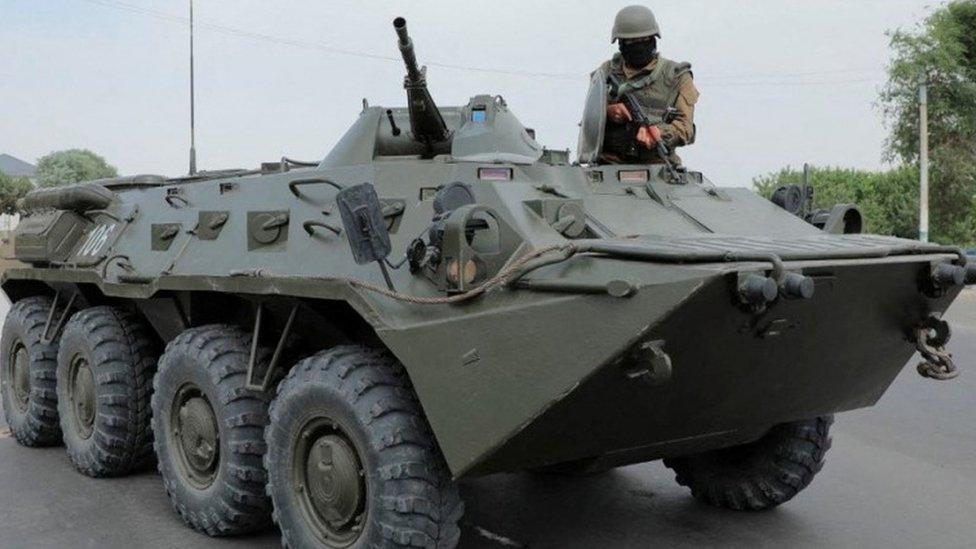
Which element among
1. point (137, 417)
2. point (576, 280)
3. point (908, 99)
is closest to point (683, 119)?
point (576, 280)

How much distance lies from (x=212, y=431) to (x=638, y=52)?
8.94 ft

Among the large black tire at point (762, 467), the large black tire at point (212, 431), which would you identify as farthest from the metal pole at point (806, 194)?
the large black tire at point (212, 431)

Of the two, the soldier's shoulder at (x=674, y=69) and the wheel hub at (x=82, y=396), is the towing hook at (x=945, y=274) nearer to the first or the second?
the soldier's shoulder at (x=674, y=69)

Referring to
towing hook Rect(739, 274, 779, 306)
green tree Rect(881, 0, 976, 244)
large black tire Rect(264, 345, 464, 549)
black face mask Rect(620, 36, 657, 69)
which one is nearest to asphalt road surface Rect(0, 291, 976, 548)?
large black tire Rect(264, 345, 464, 549)

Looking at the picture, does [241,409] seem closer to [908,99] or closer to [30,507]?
[30,507]

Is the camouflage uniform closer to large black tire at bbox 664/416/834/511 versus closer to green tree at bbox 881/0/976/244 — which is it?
large black tire at bbox 664/416/834/511

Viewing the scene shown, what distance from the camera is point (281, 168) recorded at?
245 inches

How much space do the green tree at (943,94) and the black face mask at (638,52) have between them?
24.1 m

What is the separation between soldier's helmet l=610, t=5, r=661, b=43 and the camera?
220 inches

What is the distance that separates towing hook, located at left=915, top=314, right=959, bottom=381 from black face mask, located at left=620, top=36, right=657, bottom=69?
6.46 ft

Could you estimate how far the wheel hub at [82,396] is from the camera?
669 cm

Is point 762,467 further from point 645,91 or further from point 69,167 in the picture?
point 69,167

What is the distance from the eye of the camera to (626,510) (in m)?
5.80

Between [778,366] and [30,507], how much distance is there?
154 inches
